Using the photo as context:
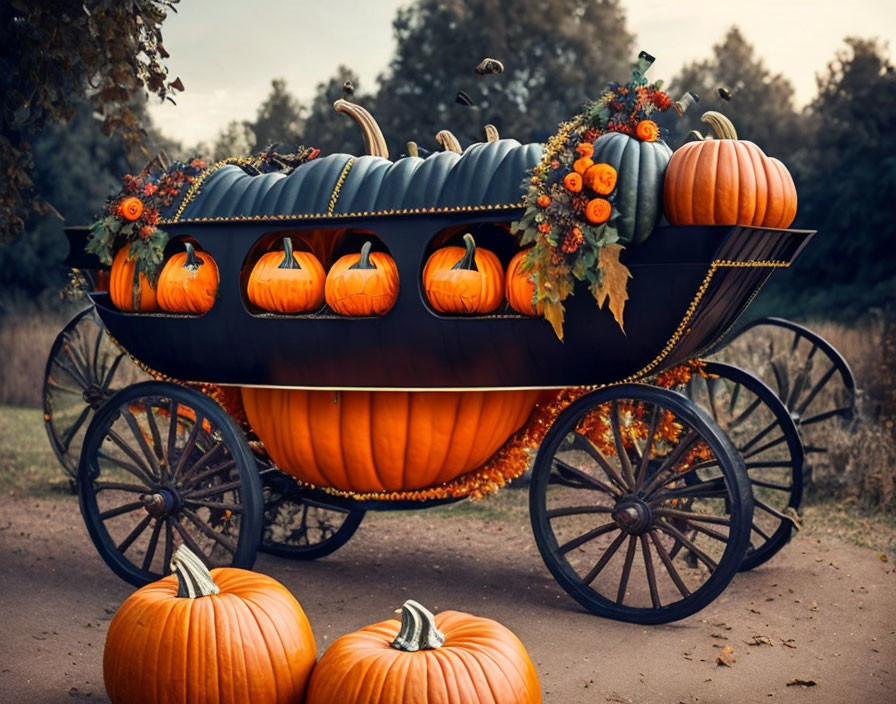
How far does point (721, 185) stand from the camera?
15.5 ft

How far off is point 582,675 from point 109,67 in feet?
17.0

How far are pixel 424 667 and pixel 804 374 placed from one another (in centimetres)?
411

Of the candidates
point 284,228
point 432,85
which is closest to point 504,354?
point 284,228

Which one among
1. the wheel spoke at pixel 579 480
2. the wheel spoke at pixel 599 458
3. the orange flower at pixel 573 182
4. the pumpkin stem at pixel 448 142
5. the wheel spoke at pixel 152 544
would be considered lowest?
the wheel spoke at pixel 152 544

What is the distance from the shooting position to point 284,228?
5453mm

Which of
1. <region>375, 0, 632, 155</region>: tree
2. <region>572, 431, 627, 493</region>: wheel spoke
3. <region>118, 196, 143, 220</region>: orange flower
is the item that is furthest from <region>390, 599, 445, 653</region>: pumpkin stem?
<region>375, 0, 632, 155</region>: tree

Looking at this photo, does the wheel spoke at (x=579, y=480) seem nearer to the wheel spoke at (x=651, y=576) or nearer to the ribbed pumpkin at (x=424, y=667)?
the wheel spoke at (x=651, y=576)

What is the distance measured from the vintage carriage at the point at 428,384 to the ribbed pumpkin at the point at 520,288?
0.21 feet

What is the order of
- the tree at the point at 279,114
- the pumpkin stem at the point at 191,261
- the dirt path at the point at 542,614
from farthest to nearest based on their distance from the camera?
the tree at the point at 279,114 < the pumpkin stem at the point at 191,261 < the dirt path at the point at 542,614

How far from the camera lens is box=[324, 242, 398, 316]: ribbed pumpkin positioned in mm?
5195

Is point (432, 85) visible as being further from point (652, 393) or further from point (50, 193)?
point (652, 393)

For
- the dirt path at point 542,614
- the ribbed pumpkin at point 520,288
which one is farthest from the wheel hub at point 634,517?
the ribbed pumpkin at point 520,288

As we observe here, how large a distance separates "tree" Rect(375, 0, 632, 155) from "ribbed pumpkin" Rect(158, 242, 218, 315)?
1551 centimetres

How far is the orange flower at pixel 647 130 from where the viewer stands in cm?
482
